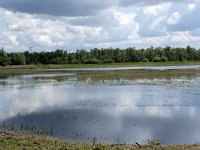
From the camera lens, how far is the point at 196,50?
15725 centimetres

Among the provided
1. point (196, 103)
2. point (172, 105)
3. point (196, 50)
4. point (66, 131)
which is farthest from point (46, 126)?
point (196, 50)

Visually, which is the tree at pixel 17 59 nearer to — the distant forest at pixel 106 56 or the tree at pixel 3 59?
the distant forest at pixel 106 56

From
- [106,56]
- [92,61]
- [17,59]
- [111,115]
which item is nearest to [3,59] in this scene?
[17,59]

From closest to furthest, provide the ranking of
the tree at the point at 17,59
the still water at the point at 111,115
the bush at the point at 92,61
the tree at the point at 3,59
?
the still water at the point at 111,115 < the tree at the point at 3,59 < the tree at the point at 17,59 < the bush at the point at 92,61

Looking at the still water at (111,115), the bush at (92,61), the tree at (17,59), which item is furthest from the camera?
the bush at (92,61)

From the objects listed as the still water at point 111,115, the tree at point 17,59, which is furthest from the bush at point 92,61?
the still water at point 111,115

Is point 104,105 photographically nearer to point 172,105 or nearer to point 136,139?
point 172,105

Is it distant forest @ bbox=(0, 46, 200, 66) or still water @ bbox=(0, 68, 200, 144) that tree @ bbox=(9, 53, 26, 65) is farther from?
still water @ bbox=(0, 68, 200, 144)

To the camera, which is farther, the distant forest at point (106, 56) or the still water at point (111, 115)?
the distant forest at point (106, 56)

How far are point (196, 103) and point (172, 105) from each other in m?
1.93

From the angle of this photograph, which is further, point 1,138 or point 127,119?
point 127,119

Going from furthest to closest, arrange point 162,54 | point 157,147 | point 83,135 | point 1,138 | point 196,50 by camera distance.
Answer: point 196,50 → point 162,54 → point 83,135 → point 1,138 → point 157,147

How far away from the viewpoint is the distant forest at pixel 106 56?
465ft

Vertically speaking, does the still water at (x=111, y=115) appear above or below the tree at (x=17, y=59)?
below
